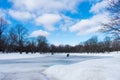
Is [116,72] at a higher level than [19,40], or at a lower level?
lower

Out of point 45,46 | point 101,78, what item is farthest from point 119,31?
point 45,46

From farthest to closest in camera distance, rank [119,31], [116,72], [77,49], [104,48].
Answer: [77,49], [104,48], [119,31], [116,72]

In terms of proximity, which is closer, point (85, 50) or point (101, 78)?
point (101, 78)

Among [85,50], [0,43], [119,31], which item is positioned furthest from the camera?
[85,50]

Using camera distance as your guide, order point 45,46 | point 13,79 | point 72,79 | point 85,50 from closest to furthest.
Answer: point 72,79, point 13,79, point 45,46, point 85,50

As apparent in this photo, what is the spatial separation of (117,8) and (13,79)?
10.0 meters

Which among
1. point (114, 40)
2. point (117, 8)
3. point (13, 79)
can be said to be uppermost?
point (117, 8)

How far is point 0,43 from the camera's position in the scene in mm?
79562

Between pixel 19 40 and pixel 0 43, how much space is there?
13456 mm

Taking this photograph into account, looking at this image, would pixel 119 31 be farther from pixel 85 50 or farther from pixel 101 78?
pixel 85 50

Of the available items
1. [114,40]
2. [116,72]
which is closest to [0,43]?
[114,40]

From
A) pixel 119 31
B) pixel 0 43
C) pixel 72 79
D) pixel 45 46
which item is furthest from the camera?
pixel 45 46

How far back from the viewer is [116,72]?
10.7 m

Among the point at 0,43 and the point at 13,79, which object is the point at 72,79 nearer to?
the point at 13,79
